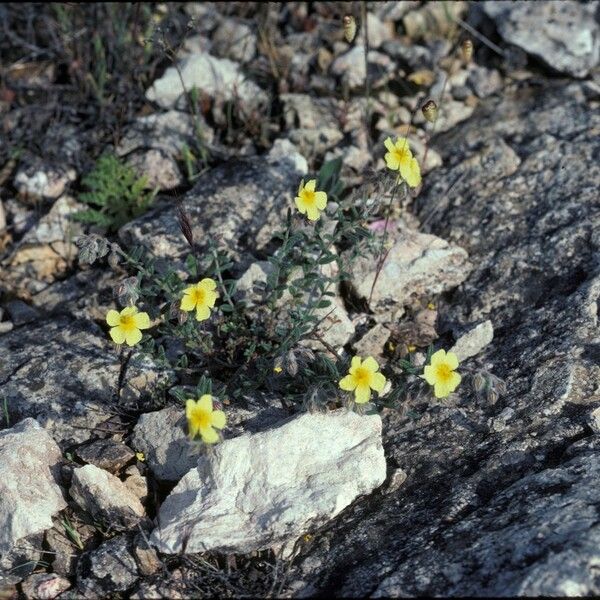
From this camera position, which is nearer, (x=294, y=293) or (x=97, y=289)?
(x=294, y=293)

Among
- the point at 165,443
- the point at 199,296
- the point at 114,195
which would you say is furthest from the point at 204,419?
the point at 114,195

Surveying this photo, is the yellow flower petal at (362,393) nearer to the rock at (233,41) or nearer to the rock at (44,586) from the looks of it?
the rock at (44,586)

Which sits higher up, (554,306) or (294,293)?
(294,293)

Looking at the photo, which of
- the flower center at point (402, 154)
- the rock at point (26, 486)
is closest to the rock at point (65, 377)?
the rock at point (26, 486)

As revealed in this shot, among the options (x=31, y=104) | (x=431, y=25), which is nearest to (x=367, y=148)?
(x=431, y=25)

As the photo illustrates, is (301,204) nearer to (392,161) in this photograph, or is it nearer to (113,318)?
(392,161)

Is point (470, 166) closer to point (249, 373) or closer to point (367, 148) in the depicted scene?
point (367, 148)

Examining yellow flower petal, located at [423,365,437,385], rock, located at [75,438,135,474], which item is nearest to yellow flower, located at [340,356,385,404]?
yellow flower petal, located at [423,365,437,385]

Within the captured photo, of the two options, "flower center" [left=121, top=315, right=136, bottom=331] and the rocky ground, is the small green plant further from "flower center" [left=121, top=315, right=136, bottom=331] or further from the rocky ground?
"flower center" [left=121, top=315, right=136, bottom=331]
